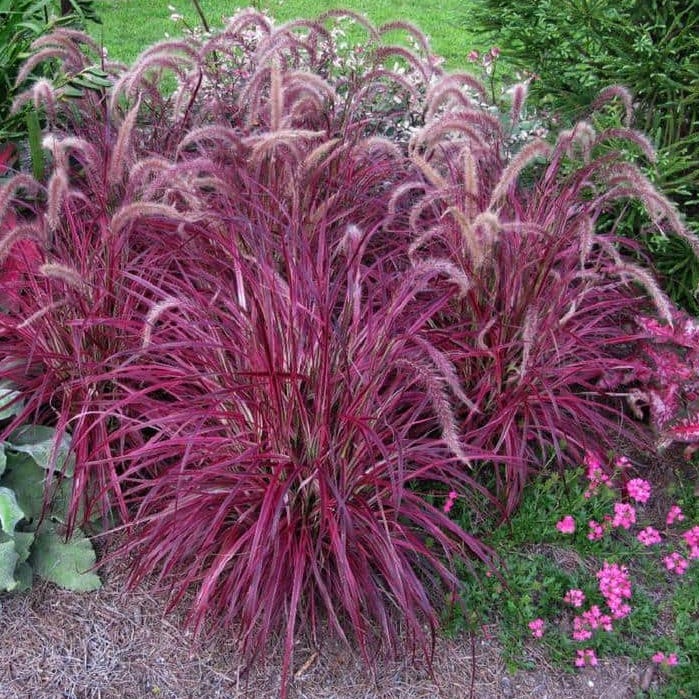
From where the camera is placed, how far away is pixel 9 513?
2.66m

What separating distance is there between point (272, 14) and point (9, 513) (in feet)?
22.7

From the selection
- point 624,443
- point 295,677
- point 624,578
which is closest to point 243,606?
point 295,677

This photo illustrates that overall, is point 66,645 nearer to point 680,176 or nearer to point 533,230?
point 533,230

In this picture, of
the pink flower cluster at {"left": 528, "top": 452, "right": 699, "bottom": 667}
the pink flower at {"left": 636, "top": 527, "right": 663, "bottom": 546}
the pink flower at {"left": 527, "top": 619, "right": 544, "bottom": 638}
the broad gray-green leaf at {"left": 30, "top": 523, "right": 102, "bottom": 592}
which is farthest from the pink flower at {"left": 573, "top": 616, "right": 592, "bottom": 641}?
the broad gray-green leaf at {"left": 30, "top": 523, "right": 102, "bottom": 592}

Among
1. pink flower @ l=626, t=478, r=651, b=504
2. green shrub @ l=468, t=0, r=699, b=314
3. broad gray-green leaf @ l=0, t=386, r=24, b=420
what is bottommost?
pink flower @ l=626, t=478, r=651, b=504

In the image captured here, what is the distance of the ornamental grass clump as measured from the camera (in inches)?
102

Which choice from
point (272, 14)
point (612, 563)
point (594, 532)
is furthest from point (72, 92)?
point (272, 14)

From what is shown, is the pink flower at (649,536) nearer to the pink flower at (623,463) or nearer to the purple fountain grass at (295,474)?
the pink flower at (623,463)

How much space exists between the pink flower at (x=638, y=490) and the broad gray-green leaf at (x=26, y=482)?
2.05 m

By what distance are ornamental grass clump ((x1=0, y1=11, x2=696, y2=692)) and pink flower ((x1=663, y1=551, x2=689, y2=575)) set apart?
1.58 ft

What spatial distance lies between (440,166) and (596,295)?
925mm

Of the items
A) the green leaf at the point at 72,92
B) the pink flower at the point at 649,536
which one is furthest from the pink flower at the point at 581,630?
the green leaf at the point at 72,92

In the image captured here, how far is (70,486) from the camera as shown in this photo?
116 inches

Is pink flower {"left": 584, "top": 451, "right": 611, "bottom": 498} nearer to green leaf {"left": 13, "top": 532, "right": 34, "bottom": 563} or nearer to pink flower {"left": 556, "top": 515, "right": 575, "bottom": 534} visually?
pink flower {"left": 556, "top": 515, "right": 575, "bottom": 534}
